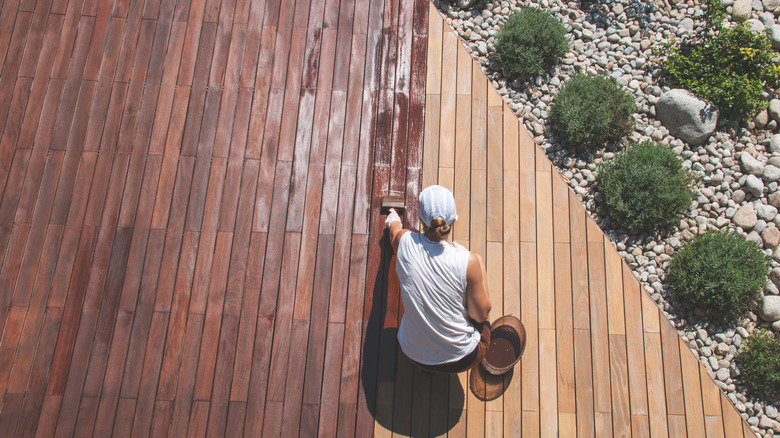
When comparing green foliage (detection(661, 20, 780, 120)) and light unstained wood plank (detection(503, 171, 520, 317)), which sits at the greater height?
green foliage (detection(661, 20, 780, 120))

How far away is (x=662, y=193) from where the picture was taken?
137 inches

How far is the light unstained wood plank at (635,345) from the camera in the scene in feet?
10.3

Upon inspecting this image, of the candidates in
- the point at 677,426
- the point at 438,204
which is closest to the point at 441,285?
the point at 438,204

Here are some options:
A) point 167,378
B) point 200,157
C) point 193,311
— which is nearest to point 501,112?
point 200,157

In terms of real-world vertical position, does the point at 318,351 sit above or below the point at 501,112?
below

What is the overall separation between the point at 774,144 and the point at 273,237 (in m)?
3.69

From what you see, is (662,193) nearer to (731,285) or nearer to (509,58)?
(731,285)

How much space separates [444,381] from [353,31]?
8.31 ft

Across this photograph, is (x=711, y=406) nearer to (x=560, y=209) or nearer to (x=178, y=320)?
(x=560, y=209)

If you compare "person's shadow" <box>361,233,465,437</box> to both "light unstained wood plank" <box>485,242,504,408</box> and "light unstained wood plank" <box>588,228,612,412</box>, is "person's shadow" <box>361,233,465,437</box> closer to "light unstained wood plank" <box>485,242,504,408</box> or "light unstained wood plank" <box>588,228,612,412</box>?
"light unstained wood plank" <box>485,242,504,408</box>

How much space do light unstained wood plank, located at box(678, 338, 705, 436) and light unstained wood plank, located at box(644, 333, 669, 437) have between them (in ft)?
0.44

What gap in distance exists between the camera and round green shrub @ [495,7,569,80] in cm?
382

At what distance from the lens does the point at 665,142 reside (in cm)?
382

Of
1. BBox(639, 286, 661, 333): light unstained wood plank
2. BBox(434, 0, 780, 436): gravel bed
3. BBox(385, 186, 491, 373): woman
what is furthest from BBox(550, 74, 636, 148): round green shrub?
BBox(385, 186, 491, 373): woman
